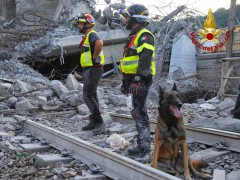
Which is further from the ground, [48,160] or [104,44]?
[104,44]

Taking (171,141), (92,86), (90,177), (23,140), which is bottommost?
(23,140)

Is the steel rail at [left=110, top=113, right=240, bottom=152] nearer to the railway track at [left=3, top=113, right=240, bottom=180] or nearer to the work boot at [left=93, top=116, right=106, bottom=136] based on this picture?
the railway track at [left=3, top=113, right=240, bottom=180]

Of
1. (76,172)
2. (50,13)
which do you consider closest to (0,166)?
(76,172)

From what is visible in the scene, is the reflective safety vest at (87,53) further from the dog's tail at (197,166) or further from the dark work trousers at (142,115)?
the dog's tail at (197,166)

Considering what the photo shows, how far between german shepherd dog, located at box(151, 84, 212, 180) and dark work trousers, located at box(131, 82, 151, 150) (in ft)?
2.31

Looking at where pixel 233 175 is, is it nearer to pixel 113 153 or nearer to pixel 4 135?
pixel 113 153

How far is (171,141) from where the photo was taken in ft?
14.1

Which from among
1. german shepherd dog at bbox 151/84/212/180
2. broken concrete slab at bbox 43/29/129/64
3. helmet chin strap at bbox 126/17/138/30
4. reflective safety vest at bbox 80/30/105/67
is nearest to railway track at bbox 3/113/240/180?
german shepherd dog at bbox 151/84/212/180

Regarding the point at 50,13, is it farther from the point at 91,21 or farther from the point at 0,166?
the point at 0,166

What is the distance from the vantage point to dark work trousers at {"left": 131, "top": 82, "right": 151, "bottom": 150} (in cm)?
514

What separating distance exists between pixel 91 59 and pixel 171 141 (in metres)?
3.06

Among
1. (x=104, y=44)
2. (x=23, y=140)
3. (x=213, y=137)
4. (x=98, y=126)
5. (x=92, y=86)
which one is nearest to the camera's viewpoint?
(x=213, y=137)

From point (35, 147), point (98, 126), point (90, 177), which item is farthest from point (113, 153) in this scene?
point (98, 126)

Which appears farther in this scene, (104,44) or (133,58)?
(104,44)
